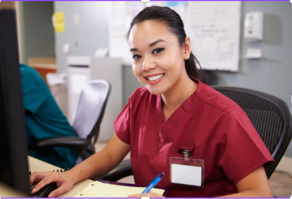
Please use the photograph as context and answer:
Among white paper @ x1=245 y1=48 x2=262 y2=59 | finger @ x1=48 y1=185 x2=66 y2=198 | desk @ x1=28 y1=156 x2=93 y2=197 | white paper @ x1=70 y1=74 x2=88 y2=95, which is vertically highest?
white paper @ x1=245 y1=48 x2=262 y2=59

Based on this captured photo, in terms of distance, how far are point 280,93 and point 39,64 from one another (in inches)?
176

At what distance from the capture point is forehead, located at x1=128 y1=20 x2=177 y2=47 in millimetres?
864

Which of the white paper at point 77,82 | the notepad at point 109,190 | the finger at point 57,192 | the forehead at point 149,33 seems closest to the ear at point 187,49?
the forehead at point 149,33

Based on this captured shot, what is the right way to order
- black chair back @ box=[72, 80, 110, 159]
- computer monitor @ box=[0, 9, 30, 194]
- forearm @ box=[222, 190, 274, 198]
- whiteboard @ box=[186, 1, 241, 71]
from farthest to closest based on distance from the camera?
1. whiteboard @ box=[186, 1, 241, 71]
2. black chair back @ box=[72, 80, 110, 159]
3. forearm @ box=[222, 190, 274, 198]
4. computer monitor @ box=[0, 9, 30, 194]

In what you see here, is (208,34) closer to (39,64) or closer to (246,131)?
(246,131)

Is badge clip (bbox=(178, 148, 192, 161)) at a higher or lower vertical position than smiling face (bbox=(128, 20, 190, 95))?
lower

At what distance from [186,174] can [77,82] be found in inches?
120

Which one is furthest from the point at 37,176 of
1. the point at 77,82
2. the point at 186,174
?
the point at 77,82

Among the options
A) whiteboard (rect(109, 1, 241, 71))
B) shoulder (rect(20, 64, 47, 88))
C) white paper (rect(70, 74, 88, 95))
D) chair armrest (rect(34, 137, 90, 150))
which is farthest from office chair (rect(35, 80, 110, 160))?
white paper (rect(70, 74, 88, 95))

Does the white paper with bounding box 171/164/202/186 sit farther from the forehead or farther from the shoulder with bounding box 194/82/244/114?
the forehead

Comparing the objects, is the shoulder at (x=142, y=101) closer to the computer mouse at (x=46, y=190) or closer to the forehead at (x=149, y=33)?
the forehead at (x=149, y=33)

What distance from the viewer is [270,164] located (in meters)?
0.78

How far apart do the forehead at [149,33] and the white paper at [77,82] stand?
8.92 feet

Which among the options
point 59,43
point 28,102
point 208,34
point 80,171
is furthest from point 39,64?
point 80,171
